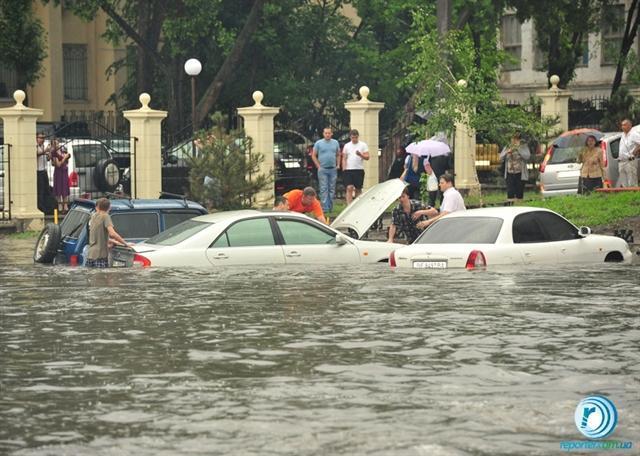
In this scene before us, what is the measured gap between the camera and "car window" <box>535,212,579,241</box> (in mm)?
22375

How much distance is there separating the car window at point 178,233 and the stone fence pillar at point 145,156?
41.5 ft

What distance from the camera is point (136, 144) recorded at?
116ft

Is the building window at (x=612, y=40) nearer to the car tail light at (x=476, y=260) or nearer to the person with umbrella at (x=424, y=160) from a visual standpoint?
the person with umbrella at (x=424, y=160)

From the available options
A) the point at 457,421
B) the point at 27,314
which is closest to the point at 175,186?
the point at 27,314

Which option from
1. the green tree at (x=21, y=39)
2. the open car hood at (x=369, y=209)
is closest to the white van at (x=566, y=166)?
the open car hood at (x=369, y=209)

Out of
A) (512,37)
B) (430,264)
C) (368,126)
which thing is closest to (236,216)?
(430,264)

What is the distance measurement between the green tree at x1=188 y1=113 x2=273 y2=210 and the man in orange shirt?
8.47ft

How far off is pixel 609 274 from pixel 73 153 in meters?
17.2

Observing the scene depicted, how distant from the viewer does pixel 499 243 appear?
21516 millimetres

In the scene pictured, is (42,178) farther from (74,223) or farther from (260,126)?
(74,223)

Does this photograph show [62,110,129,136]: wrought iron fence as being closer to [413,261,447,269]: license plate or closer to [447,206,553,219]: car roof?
[447,206,553,219]: car roof

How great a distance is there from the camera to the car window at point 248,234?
22.0m

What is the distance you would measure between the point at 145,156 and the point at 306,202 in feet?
31.5

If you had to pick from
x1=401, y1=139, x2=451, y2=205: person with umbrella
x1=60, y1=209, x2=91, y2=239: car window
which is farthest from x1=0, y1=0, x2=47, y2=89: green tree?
x1=60, y1=209, x2=91, y2=239: car window
